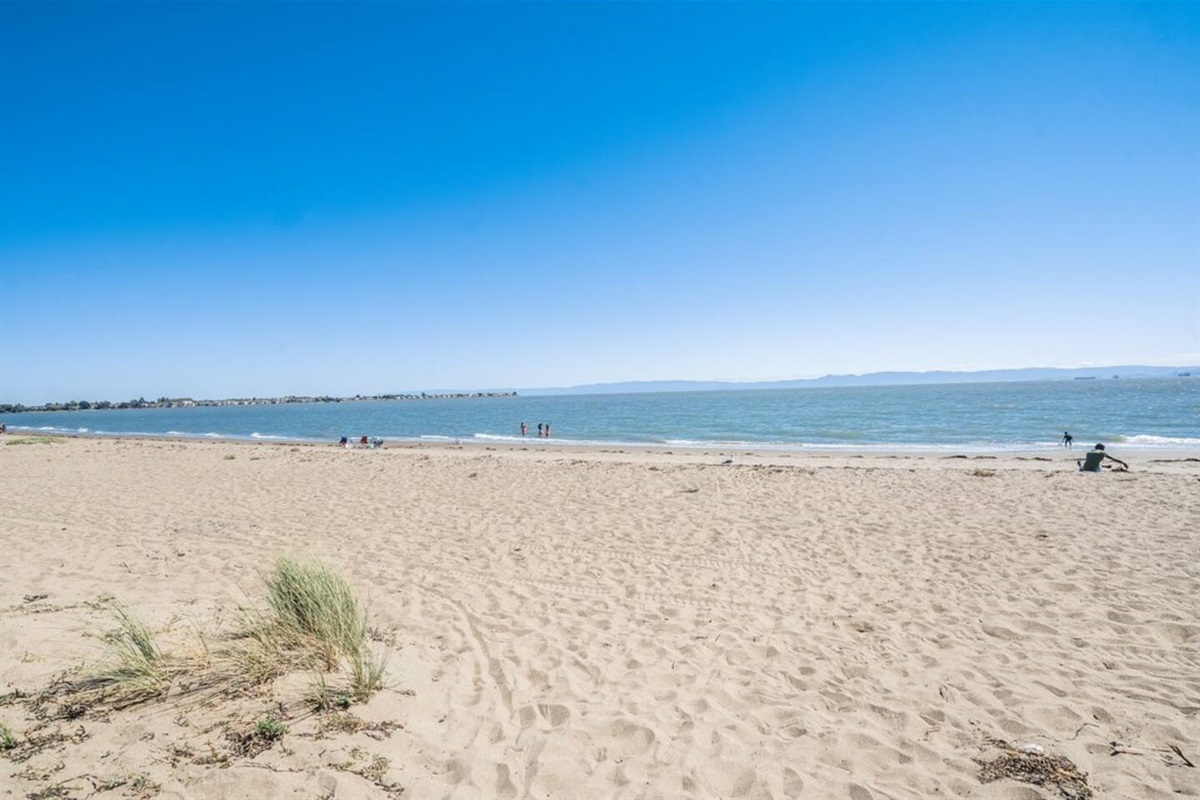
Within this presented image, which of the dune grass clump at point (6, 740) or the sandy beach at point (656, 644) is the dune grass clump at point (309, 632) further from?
the dune grass clump at point (6, 740)

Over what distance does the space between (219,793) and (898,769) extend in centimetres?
392

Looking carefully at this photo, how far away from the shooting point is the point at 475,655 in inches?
193

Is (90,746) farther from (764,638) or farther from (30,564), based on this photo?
(30,564)

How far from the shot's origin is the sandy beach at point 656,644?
3.28m

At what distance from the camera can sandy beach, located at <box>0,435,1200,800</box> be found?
10.8 ft

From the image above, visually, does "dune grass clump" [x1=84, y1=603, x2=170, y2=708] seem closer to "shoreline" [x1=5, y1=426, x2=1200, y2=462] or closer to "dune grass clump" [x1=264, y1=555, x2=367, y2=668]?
"dune grass clump" [x1=264, y1=555, x2=367, y2=668]

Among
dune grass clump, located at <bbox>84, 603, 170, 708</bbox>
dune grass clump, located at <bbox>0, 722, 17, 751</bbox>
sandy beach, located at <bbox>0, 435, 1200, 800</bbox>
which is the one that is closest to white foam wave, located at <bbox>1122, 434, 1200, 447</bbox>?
sandy beach, located at <bbox>0, 435, 1200, 800</bbox>

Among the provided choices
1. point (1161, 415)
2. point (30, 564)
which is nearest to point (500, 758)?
point (30, 564)

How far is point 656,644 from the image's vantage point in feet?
16.9

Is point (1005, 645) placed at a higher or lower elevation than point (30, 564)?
lower

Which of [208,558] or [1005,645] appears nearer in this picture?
[1005,645]

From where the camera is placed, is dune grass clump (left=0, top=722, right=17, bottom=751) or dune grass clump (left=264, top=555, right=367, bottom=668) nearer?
dune grass clump (left=0, top=722, right=17, bottom=751)

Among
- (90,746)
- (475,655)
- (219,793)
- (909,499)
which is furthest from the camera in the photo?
(909,499)

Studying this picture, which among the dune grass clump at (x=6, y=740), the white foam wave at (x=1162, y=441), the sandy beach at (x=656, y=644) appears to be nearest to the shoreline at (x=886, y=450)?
the white foam wave at (x=1162, y=441)
